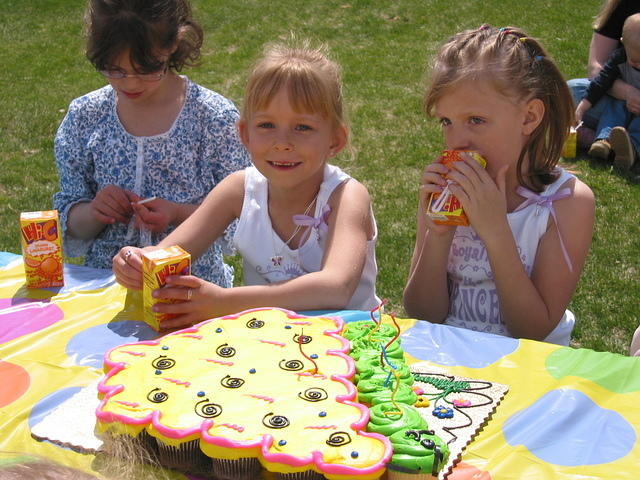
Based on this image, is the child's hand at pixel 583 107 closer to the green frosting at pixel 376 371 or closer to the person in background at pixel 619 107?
the person in background at pixel 619 107

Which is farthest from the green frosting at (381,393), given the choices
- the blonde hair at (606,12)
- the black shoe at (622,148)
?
the blonde hair at (606,12)

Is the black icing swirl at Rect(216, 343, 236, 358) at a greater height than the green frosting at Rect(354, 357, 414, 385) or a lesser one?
lesser

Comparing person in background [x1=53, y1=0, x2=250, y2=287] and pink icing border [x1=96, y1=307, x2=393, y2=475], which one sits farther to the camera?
person in background [x1=53, y1=0, x2=250, y2=287]

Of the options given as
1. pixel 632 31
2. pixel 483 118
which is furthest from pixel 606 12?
pixel 483 118

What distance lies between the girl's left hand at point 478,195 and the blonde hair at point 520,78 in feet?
0.73

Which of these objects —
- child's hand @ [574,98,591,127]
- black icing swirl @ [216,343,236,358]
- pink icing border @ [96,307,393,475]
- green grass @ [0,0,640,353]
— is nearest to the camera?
pink icing border @ [96,307,393,475]

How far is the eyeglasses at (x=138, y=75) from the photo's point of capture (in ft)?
7.91

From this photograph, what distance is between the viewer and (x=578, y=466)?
122 cm

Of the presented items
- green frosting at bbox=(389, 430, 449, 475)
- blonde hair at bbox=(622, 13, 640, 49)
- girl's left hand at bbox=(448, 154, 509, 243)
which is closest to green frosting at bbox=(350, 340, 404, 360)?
green frosting at bbox=(389, 430, 449, 475)

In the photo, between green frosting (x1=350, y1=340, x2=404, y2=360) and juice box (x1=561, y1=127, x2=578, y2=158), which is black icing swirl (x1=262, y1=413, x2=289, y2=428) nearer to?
green frosting (x1=350, y1=340, x2=404, y2=360)

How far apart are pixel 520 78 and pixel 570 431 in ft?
3.12

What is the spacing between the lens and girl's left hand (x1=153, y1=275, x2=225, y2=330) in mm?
1741

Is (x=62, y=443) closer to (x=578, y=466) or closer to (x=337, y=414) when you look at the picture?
(x=337, y=414)

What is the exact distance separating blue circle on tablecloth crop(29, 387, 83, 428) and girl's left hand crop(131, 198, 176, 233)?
40.1 inches
